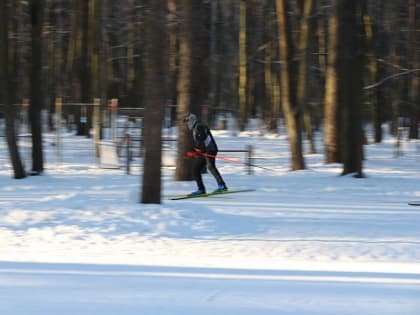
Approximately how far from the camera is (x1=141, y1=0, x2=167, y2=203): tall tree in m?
12.6

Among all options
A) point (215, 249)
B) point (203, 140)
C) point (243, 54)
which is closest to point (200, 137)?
point (203, 140)

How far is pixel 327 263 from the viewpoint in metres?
9.32

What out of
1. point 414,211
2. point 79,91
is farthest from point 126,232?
point 79,91

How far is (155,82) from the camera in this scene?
12.7 meters

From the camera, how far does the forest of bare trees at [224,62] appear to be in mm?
18073

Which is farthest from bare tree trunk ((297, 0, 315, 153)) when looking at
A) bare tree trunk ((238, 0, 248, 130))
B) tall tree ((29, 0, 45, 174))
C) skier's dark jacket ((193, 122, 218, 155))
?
bare tree trunk ((238, 0, 248, 130))

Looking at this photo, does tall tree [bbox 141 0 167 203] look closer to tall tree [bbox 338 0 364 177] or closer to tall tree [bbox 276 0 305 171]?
tall tree [bbox 338 0 364 177]

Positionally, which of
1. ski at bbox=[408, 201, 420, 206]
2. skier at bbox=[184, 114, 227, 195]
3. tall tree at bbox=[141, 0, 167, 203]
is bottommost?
ski at bbox=[408, 201, 420, 206]

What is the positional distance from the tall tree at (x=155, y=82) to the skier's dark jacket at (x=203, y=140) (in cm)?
252

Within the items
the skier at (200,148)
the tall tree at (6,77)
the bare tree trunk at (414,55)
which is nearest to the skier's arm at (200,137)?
the skier at (200,148)

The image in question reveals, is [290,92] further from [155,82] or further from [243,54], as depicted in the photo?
[243,54]

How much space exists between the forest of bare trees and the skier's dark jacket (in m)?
1.18

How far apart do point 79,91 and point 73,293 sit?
30852mm

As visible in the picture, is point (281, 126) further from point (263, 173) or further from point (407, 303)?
point (407, 303)
